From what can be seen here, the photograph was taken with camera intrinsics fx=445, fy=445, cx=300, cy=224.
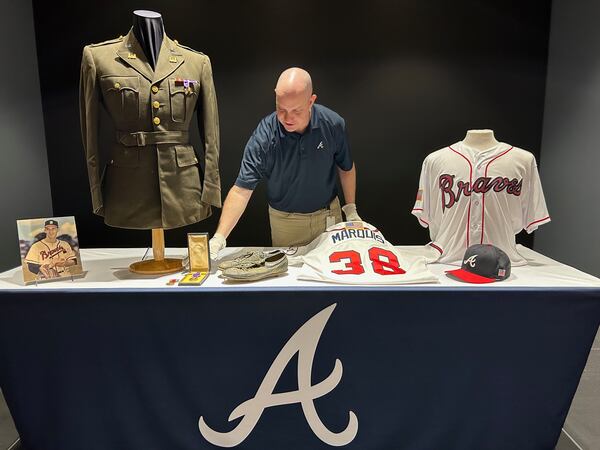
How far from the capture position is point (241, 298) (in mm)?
1587

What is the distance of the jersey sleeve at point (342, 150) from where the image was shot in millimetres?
2230

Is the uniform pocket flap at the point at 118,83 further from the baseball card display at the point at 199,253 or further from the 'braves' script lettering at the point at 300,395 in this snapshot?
the 'braves' script lettering at the point at 300,395

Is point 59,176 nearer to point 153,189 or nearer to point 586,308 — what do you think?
point 153,189

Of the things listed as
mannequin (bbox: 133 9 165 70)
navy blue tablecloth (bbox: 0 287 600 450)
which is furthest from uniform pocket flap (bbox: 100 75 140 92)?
navy blue tablecloth (bbox: 0 287 600 450)

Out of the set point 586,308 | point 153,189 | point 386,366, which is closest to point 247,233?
point 153,189

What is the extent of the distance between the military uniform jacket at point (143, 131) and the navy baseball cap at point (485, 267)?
42.7 inches

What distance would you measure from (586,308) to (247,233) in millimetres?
2463

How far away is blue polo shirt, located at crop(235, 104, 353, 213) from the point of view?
2.17 meters

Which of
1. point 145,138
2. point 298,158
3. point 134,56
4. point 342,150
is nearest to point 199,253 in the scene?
point 145,138

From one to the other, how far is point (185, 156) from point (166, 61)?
378mm

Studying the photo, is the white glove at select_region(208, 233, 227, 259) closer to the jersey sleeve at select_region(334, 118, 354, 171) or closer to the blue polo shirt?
the blue polo shirt

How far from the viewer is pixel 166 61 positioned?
1762mm

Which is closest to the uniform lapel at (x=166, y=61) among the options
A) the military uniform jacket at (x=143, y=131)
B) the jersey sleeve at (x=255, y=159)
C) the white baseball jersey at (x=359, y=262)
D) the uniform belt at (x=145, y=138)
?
the military uniform jacket at (x=143, y=131)

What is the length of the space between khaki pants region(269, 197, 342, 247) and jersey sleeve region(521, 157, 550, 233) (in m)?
0.90
